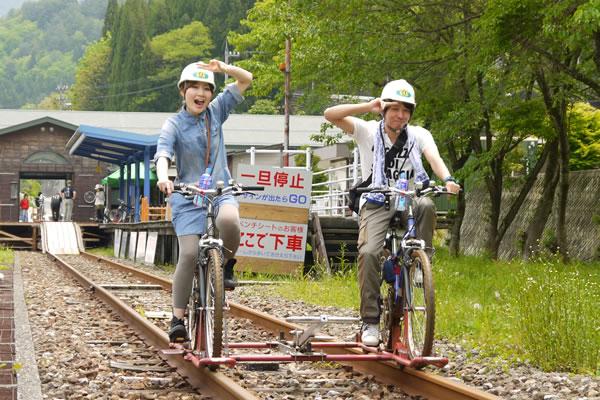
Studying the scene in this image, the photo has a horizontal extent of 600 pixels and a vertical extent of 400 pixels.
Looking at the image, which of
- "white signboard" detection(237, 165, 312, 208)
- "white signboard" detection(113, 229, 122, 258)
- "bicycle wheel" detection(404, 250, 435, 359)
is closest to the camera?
"bicycle wheel" detection(404, 250, 435, 359)

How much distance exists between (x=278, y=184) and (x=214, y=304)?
1111 cm

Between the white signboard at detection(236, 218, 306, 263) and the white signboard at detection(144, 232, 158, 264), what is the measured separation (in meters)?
7.35

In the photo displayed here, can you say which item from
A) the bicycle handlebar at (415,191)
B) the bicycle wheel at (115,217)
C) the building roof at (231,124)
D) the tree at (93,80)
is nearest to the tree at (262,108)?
the building roof at (231,124)

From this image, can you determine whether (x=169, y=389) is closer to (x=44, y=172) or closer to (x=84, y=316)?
(x=84, y=316)

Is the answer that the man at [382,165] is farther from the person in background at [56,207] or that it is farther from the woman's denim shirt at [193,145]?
the person in background at [56,207]

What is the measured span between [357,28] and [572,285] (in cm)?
971

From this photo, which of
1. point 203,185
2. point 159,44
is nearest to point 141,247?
point 203,185

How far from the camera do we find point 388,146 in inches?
254

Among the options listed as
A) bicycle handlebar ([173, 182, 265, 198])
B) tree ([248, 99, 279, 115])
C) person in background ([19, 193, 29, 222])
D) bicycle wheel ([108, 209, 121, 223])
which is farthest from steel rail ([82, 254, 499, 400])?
tree ([248, 99, 279, 115])

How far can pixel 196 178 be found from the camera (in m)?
6.55

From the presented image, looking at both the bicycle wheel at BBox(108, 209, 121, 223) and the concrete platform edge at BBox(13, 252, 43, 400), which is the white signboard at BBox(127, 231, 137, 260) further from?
the concrete platform edge at BBox(13, 252, 43, 400)

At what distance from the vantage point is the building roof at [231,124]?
51375mm

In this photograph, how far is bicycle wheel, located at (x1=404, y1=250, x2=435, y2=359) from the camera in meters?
5.93

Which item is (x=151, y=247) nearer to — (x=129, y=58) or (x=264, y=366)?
(x=264, y=366)
